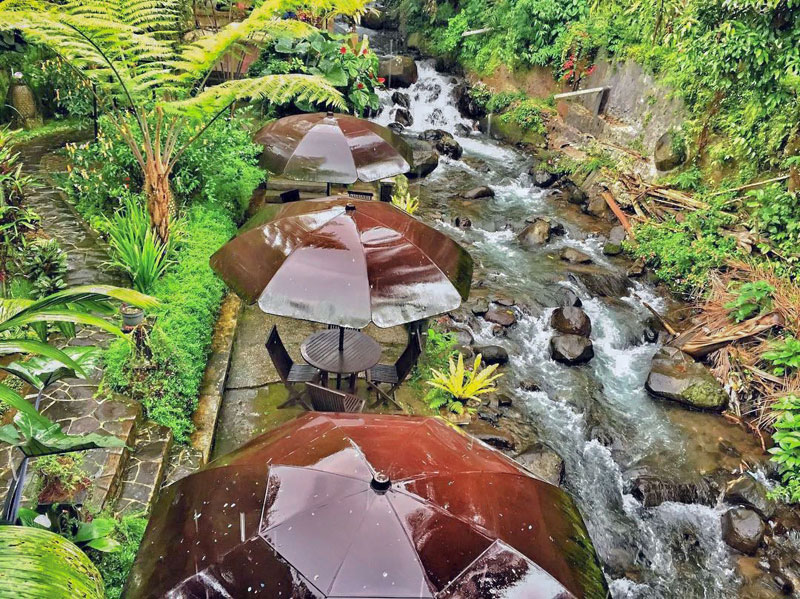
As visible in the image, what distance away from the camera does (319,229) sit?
4.61 meters

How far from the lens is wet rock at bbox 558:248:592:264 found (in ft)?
34.2

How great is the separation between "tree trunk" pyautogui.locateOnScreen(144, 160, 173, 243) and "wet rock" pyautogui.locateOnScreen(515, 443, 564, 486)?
511 centimetres

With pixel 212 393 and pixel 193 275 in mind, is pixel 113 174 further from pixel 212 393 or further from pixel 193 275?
pixel 212 393

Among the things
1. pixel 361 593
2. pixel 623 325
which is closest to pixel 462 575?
pixel 361 593

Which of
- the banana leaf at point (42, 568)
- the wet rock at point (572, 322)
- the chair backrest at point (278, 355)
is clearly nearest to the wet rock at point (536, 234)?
the wet rock at point (572, 322)

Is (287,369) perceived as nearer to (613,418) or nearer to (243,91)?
(243,91)

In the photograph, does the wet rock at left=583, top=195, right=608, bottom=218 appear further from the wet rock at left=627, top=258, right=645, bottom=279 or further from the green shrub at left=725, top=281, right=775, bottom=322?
the green shrub at left=725, top=281, right=775, bottom=322

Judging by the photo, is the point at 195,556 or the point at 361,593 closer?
the point at 361,593

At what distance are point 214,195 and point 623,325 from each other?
22.9 ft

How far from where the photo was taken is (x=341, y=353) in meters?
5.36

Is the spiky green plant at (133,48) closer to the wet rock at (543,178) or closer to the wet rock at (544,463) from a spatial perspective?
the wet rock at (544,463)

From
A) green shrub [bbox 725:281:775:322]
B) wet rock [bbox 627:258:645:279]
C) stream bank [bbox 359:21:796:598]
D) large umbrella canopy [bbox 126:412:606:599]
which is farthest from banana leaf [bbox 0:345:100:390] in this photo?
wet rock [bbox 627:258:645:279]

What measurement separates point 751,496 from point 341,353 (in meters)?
5.07

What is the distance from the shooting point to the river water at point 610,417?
554 cm
